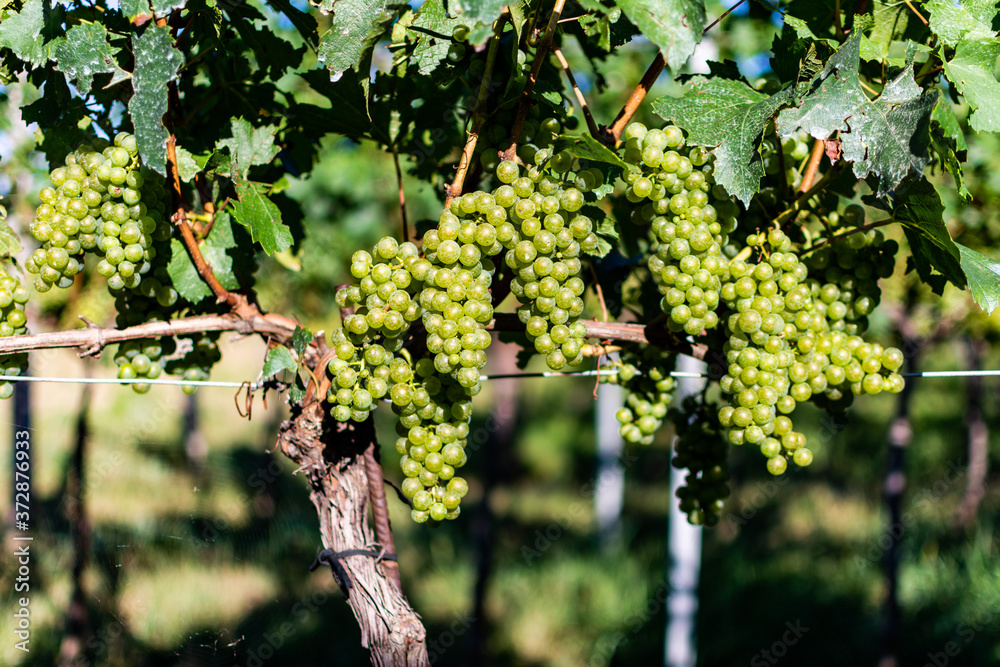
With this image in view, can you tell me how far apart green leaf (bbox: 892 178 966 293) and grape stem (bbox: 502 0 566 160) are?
639 mm

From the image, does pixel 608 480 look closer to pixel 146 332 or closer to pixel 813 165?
pixel 813 165

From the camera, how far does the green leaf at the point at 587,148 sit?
1082 millimetres

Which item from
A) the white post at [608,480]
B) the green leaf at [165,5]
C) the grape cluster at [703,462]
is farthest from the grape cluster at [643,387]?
the white post at [608,480]

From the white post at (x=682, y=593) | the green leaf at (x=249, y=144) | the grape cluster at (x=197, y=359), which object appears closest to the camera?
the green leaf at (x=249, y=144)

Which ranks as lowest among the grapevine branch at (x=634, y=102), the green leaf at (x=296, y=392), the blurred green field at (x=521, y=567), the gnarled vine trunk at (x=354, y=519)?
the blurred green field at (x=521, y=567)

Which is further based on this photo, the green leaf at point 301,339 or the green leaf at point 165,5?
the green leaf at point 301,339

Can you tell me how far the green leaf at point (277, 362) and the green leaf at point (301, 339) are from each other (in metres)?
0.03

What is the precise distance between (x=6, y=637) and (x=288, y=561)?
1809 millimetres

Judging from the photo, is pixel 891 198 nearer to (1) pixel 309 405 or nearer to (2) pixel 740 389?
(2) pixel 740 389

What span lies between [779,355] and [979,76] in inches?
23.3

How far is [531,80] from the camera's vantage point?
1.16 metres

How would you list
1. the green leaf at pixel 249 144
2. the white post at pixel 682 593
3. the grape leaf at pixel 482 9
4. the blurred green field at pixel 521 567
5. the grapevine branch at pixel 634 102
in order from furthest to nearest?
the blurred green field at pixel 521 567, the white post at pixel 682 593, the green leaf at pixel 249 144, the grapevine branch at pixel 634 102, the grape leaf at pixel 482 9

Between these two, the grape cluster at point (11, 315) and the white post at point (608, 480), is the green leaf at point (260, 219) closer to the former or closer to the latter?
the grape cluster at point (11, 315)

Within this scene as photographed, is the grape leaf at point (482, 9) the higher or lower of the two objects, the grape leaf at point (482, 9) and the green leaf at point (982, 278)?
the higher
